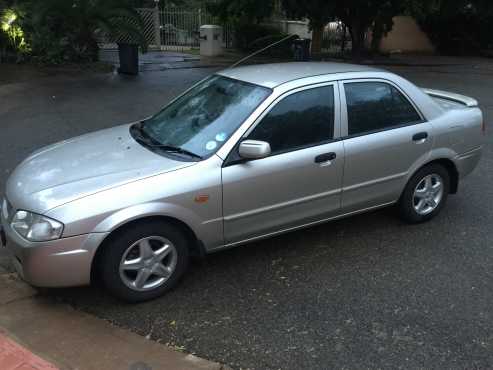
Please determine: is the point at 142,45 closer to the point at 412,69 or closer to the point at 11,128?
the point at 11,128

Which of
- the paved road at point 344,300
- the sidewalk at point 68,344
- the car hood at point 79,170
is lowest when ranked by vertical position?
the sidewalk at point 68,344

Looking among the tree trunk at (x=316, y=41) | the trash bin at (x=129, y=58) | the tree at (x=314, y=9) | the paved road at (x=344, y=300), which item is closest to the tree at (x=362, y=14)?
the tree at (x=314, y=9)

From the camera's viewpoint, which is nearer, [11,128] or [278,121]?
[278,121]

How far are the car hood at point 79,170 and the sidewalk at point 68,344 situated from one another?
0.77 meters

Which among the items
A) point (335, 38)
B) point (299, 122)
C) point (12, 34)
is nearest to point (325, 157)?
point (299, 122)

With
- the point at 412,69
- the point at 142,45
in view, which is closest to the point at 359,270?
the point at 142,45

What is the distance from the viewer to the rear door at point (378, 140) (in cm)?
460

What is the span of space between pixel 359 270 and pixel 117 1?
45.3 ft

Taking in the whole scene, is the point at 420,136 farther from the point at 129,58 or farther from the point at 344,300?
→ the point at 129,58

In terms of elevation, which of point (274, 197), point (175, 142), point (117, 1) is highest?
point (117, 1)

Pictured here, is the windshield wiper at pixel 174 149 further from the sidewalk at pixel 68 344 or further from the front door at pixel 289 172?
Answer: the sidewalk at pixel 68 344

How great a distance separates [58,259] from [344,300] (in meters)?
2.03

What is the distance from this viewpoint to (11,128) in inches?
352

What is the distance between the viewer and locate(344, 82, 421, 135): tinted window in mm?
4645
